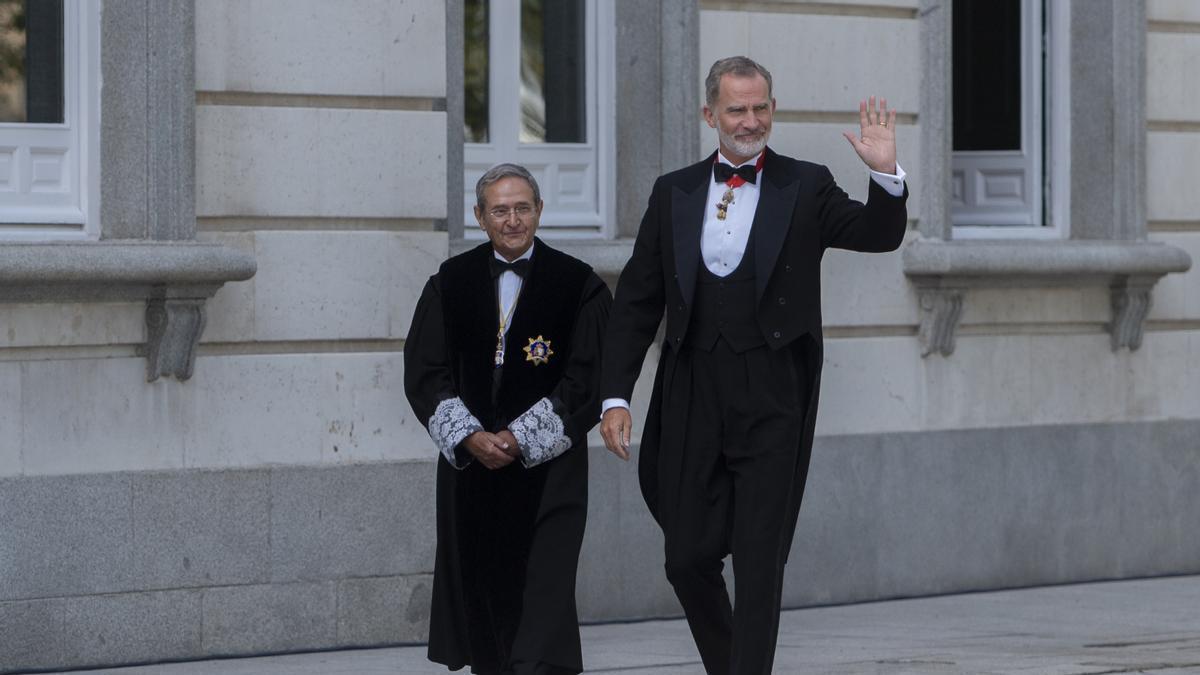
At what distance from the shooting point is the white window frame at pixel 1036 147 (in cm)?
1174

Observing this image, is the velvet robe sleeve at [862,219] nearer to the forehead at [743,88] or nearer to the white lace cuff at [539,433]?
the forehead at [743,88]

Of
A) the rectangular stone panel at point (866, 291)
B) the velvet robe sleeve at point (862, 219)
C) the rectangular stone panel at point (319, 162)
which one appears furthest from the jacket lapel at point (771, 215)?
the rectangular stone panel at point (866, 291)

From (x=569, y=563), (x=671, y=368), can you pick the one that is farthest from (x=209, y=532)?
(x=671, y=368)

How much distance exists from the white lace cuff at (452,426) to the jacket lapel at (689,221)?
0.87 meters

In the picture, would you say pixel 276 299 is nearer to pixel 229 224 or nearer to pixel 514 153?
pixel 229 224

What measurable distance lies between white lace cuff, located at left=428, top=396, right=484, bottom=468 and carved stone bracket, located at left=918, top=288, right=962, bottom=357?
13.1 feet

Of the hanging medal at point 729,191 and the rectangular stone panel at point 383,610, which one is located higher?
the hanging medal at point 729,191

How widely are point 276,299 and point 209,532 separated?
3.07 ft

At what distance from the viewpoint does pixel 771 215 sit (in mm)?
6859

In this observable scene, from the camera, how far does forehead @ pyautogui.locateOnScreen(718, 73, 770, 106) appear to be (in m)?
6.76

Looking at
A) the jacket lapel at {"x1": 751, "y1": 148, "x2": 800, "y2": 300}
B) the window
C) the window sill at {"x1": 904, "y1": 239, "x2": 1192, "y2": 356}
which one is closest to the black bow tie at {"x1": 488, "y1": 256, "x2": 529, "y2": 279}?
the jacket lapel at {"x1": 751, "y1": 148, "x2": 800, "y2": 300}

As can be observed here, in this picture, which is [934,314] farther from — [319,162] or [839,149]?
[319,162]

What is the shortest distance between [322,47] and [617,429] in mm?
3042

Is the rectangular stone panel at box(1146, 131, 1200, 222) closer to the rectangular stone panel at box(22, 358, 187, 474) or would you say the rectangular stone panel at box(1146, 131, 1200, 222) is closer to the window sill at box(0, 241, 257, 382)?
the window sill at box(0, 241, 257, 382)
